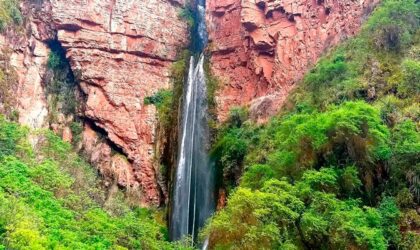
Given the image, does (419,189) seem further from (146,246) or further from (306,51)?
(306,51)

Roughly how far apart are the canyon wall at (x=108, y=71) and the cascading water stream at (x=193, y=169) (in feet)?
5.30

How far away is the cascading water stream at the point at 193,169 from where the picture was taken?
883 inches

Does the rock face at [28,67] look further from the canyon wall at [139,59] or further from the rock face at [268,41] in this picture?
the rock face at [268,41]

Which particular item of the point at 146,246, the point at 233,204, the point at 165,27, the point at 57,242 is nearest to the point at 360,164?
the point at 233,204

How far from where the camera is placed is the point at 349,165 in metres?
13.9

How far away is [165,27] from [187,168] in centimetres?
933

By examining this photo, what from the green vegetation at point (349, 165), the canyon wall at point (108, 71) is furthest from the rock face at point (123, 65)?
the green vegetation at point (349, 165)

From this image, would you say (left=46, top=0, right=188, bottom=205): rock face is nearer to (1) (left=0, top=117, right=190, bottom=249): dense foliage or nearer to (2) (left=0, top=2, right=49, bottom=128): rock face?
(2) (left=0, top=2, right=49, bottom=128): rock face

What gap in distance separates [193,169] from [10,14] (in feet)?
42.1

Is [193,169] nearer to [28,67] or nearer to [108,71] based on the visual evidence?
[108,71]

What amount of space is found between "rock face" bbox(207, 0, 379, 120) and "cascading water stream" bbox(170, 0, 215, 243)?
1.16 m

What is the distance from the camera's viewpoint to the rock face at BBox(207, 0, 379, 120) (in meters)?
22.5

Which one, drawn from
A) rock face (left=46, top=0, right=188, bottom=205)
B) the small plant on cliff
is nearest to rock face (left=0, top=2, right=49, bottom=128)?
rock face (left=46, top=0, right=188, bottom=205)

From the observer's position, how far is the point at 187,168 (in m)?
23.7
